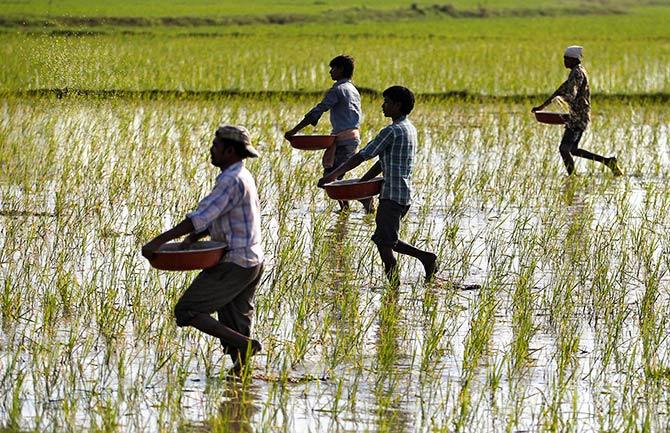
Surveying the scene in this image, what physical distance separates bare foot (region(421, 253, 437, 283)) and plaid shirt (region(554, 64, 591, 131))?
3803mm

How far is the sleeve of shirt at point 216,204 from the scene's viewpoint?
4.63 meters

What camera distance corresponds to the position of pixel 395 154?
6.37 m

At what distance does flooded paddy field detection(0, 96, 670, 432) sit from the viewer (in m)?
4.62

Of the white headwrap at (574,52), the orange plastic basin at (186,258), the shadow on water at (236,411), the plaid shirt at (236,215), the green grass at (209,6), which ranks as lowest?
the shadow on water at (236,411)

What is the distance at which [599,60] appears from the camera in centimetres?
2145

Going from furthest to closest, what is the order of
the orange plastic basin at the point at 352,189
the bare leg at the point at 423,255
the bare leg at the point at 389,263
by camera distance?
the bare leg at the point at 423,255
the bare leg at the point at 389,263
the orange plastic basin at the point at 352,189

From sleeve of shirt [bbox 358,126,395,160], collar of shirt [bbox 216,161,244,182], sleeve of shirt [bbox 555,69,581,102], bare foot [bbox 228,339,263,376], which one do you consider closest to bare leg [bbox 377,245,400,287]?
sleeve of shirt [bbox 358,126,395,160]

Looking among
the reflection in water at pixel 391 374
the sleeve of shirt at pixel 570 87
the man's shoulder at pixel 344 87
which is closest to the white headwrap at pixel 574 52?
the sleeve of shirt at pixel 570 87

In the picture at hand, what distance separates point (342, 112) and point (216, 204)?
3.98m

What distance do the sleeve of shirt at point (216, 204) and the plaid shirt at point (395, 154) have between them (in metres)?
1.73

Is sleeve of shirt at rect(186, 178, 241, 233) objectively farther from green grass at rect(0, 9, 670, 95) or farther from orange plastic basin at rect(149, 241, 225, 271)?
green grass at rect(0, 9, 670, 95)

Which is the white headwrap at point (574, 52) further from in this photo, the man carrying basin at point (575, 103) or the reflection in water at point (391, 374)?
the reflection in water at point (391, 374)

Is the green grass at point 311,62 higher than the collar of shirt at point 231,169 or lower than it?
higher

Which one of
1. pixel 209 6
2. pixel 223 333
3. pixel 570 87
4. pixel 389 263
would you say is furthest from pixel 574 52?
pixel 209 6
